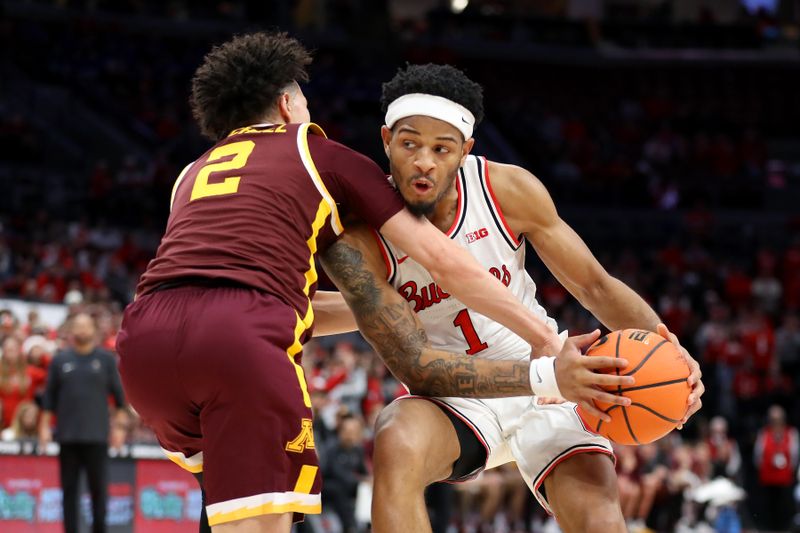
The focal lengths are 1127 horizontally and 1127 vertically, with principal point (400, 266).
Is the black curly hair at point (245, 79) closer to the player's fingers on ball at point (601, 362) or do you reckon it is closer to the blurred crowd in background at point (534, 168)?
the player's fingers on ball at point (601, 362)

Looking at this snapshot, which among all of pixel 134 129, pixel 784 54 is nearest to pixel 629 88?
pixel 784 54

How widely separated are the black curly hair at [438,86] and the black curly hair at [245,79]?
440 mm

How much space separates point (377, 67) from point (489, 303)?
21860mm

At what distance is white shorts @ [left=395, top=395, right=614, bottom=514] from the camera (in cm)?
441

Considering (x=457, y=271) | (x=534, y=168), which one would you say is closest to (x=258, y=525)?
(x=457, y=271)

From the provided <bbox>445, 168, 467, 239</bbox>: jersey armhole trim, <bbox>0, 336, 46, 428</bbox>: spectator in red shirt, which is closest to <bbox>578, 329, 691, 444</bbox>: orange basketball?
<bbox>445, 168, 467, 239</bbox>: jersey armhole trim

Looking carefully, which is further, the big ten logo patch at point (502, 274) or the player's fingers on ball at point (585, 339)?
the big ten logo patch at point (502, 274)

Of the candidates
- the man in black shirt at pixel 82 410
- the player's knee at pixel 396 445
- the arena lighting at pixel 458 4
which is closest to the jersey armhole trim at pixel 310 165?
the player's knee at pixel 396 445

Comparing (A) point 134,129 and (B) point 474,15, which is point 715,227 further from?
(A) point 134,129

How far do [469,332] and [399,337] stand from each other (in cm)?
49

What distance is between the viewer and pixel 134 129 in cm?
2017

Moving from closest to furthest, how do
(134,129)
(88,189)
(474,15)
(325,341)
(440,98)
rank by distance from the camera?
(440,98) → (325,341) → (88,189) → (134,129) → (474,15)

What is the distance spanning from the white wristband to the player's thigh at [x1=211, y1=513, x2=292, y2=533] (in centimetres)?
94

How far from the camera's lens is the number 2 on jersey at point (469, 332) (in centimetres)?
449
